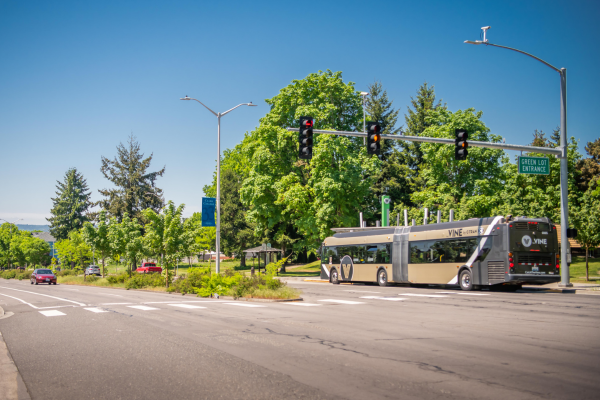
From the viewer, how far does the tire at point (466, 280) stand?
79.7 ft

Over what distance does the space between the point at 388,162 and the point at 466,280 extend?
38.4 meters

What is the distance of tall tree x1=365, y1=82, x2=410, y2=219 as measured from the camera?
59.8m

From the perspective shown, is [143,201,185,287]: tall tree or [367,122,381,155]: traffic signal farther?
[143,201,185,287]: tall tree

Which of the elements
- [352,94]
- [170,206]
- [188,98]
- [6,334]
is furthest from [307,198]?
[6,334]

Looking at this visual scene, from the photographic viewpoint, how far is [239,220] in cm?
6650

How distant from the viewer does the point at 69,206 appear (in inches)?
4230

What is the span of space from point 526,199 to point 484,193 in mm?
4467

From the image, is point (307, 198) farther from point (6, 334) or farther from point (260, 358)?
point (260, 358)

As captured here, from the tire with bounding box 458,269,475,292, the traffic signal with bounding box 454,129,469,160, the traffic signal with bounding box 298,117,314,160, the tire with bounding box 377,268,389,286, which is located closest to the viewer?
the traffic signal with bounding box 298,117,314,160

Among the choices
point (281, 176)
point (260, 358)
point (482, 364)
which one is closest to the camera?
point (482, 364)

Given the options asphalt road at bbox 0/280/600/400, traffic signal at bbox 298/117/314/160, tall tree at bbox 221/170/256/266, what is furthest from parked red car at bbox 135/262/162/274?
asphalt road at bbox 0/280/600/400

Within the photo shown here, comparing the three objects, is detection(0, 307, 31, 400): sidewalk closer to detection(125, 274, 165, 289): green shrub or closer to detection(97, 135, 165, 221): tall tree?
detection(125, 274, 165, 289): green shrub

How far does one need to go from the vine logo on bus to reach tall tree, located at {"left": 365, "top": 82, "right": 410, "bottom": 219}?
19.6 meters

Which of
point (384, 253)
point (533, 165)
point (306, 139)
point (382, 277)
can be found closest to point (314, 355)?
point (306, 139)
